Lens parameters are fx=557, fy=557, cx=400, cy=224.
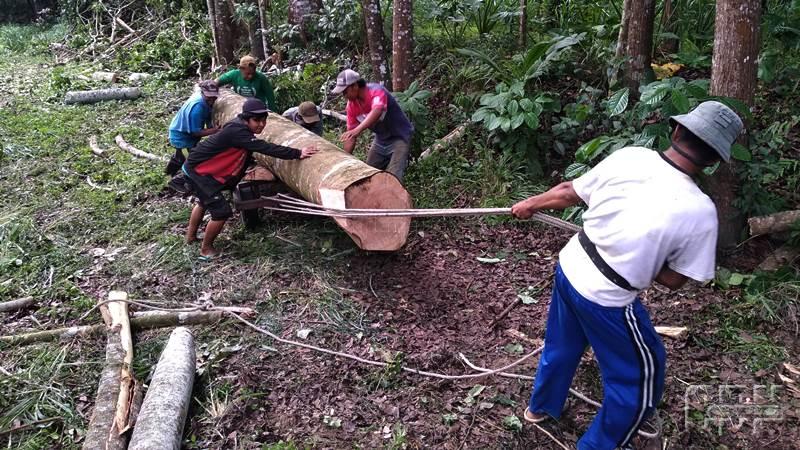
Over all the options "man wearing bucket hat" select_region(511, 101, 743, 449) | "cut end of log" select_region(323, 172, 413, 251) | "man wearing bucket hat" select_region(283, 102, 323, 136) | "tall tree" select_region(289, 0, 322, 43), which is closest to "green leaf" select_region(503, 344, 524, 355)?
"man wearing bucket hat" select_region(511, 101, 743, 449)

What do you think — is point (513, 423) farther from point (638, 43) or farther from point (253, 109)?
point (638, 43)

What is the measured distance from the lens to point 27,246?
5426mm

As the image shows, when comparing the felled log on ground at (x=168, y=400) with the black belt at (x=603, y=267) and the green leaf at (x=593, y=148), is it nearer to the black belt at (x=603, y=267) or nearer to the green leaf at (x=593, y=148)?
the black belt at (x=603, y=267)

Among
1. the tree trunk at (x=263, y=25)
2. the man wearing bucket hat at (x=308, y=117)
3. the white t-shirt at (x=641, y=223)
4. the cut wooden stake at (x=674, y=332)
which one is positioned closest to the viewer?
the white t-shirt at (x=641, y=223)

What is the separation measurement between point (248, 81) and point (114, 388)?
4234 millimetres

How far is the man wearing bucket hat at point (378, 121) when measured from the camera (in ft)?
16.9

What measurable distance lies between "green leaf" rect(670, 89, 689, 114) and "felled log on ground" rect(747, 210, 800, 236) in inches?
40.1

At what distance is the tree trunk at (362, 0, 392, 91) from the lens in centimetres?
666

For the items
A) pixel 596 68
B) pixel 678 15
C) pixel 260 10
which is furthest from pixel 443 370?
pixel 260 10

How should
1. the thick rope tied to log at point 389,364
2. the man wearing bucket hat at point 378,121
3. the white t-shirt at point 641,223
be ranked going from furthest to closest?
1. the man wearing bucket hat at point 378,121
2. the thick rope tied to log at point 389,364
3. the white t-shirt at point 641,223

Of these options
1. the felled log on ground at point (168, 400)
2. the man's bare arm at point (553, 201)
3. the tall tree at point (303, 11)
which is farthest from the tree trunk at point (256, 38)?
the man's bare arm at point (553, 201)

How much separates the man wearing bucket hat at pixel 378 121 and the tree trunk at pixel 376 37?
1.59 metres

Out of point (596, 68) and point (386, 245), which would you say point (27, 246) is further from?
point (596, 68)

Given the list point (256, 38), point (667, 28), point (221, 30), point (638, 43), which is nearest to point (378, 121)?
point (638, 43)
